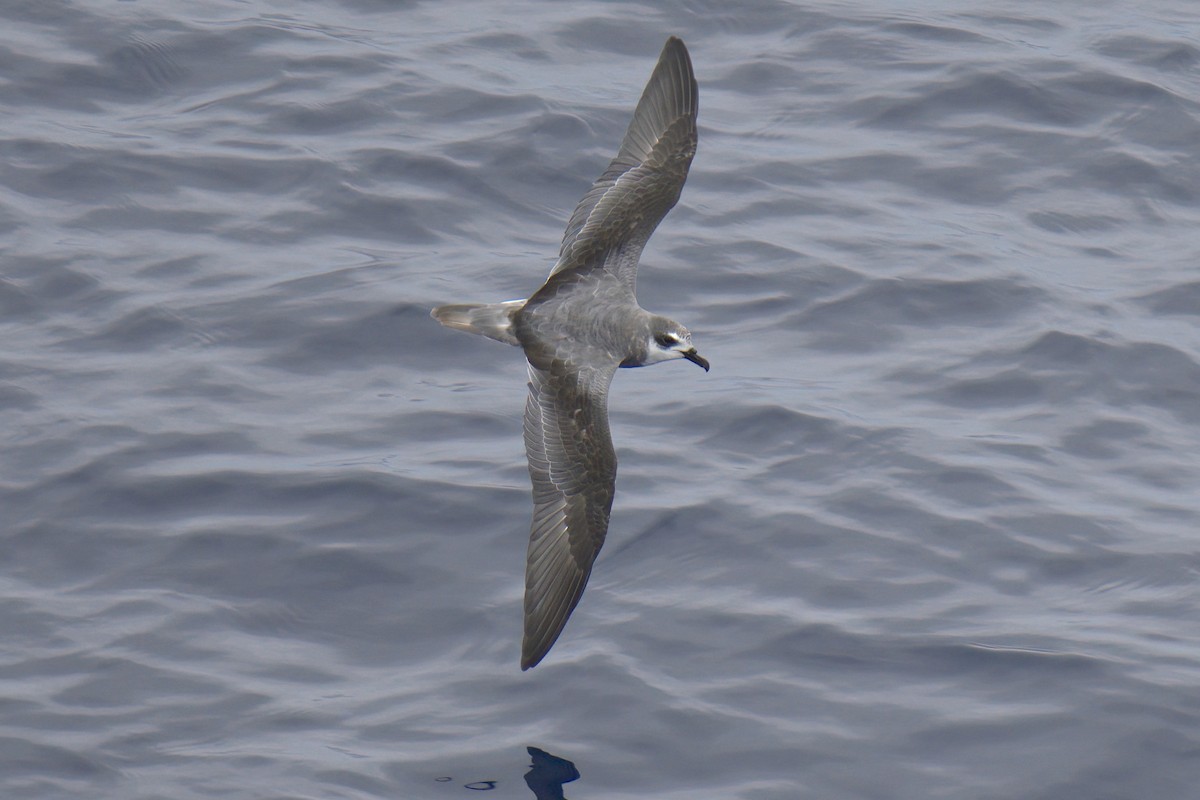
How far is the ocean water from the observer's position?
7.79 m

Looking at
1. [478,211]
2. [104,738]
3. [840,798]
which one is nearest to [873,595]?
[840,798]

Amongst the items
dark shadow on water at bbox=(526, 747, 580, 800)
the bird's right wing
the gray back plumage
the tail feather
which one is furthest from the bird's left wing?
dark shadow on water at bbox=(526, 747, 580, 800)

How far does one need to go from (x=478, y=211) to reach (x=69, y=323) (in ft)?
9.92

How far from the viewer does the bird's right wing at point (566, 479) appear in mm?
8180

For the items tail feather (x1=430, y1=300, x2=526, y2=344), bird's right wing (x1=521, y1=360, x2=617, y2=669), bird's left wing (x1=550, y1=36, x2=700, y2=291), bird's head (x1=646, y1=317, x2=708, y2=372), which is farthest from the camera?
bird's left wing (x1=550, y1=36, x2=700, y2=291)

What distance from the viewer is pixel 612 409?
34.0 ft

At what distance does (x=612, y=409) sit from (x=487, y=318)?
175cm

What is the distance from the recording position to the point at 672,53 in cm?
947

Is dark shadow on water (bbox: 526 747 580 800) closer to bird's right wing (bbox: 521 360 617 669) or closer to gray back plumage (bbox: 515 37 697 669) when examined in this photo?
gray back plumage (bbox: 515 37 697 669)

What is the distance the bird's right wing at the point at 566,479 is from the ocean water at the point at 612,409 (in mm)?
377

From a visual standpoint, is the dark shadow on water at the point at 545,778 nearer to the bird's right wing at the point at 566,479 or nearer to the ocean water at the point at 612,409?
the ocean water at the point at 612,409

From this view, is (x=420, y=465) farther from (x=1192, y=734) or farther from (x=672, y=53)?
(x=1192, y=734)

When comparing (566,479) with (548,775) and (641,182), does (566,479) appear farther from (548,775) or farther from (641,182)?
(641,182)

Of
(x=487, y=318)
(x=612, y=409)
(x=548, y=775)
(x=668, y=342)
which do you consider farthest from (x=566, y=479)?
(x=612, y=409)
